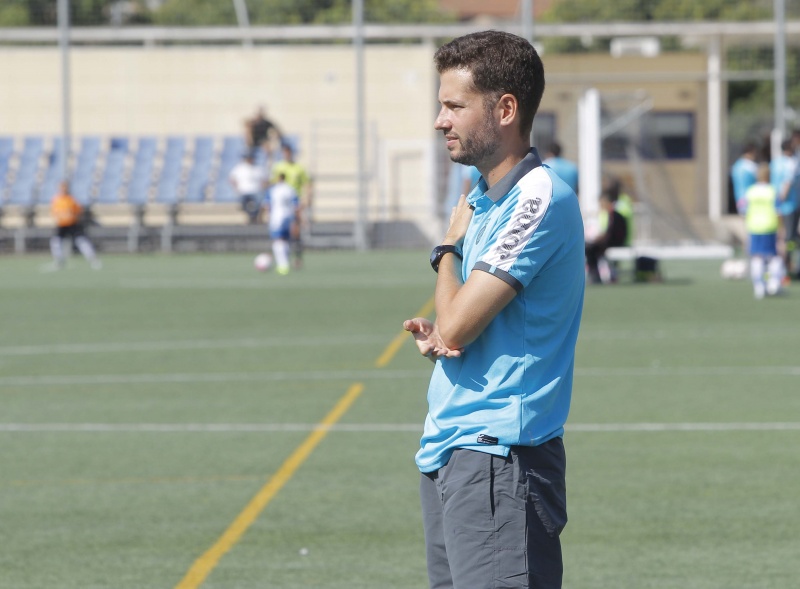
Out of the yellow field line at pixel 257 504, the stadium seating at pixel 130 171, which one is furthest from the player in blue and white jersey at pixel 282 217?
the yellow field line at pixel 257 504

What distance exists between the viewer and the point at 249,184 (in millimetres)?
32375

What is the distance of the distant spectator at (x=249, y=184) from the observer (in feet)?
106

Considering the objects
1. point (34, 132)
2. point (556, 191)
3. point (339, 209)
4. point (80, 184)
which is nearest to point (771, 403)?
point (556, 191)

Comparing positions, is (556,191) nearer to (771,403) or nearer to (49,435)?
(49,435)

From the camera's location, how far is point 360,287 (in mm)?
22562

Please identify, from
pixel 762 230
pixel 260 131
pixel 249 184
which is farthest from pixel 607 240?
pixel 260 131

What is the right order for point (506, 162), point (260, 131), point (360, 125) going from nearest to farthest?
point (506, 162), point (360, 125), point (260, 131)

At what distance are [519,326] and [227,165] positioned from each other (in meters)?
31.0

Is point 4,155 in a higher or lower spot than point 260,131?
lower

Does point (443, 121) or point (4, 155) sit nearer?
point (443, 121)

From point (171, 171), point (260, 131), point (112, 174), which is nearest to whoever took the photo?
point (260, 131)

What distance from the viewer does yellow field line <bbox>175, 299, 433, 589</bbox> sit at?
6.59m

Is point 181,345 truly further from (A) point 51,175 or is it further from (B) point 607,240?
(A) point 51,175

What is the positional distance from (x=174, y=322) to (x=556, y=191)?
573 inches
